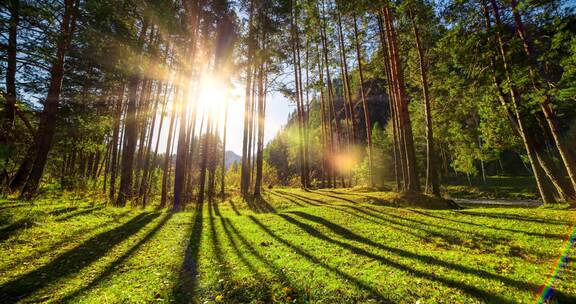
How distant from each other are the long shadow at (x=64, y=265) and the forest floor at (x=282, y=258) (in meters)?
0.02

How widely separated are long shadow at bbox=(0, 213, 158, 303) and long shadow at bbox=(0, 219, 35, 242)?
1.52m

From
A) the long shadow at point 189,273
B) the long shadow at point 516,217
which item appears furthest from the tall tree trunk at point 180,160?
the long shadow at point 516,217

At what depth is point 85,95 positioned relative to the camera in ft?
33.2

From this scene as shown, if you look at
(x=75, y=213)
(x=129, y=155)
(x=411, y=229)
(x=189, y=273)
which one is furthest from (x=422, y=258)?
(x=129, y=155)

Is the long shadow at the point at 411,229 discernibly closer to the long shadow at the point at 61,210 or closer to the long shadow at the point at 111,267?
the long shadow at the point at 111,267

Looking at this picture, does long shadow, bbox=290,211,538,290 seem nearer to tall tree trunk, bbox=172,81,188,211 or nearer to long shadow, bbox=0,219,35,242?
tall tree trunk, bbox=172,81,188,211

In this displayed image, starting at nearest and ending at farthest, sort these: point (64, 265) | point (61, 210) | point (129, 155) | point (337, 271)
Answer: point (337, 271) < point (64, 265) < point (61, 210) < point (129, 155)

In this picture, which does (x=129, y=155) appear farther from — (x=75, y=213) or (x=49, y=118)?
(x=75, y=213)

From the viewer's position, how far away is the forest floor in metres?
3.55

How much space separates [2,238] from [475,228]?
12002 mm

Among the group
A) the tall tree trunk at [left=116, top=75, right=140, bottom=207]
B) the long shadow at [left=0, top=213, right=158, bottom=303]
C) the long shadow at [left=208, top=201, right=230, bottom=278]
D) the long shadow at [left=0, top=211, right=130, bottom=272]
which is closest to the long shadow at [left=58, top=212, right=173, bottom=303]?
the long shadow at [left=0, top=213, right=158, bottom=303]

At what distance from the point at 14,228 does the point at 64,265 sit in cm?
268

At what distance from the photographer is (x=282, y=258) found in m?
5.18

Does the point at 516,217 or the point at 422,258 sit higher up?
the point at 516,217
